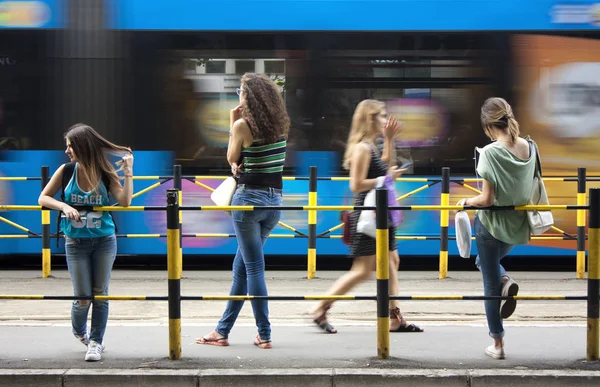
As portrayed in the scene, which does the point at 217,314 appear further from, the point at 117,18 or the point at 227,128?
the point at 117,18

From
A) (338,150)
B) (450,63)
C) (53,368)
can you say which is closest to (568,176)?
(450,63)

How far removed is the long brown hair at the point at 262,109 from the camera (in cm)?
586

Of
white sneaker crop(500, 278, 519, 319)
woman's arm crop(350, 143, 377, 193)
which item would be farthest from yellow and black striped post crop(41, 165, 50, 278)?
white sneaker crop(500, 278, 519, 319)

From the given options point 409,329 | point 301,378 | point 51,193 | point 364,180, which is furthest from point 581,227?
point 51,193

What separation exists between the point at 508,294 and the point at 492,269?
18cm

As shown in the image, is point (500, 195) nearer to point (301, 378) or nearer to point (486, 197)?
point (486, 197)

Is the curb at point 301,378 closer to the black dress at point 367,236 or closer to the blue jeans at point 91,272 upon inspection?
the blue jeans at point 91,272

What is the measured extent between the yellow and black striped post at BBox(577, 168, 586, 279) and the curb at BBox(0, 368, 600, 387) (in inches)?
180

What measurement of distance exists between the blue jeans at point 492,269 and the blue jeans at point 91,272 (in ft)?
7.74

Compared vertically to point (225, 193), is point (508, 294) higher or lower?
lower

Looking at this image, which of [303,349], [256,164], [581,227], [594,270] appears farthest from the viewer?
[581,227]

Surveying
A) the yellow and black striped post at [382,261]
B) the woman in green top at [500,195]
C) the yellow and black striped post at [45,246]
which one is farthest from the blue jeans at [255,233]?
the yellow and black striped post at [45,246]

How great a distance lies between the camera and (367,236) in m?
6.48

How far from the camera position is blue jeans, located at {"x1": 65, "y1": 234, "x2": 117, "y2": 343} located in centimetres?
573
